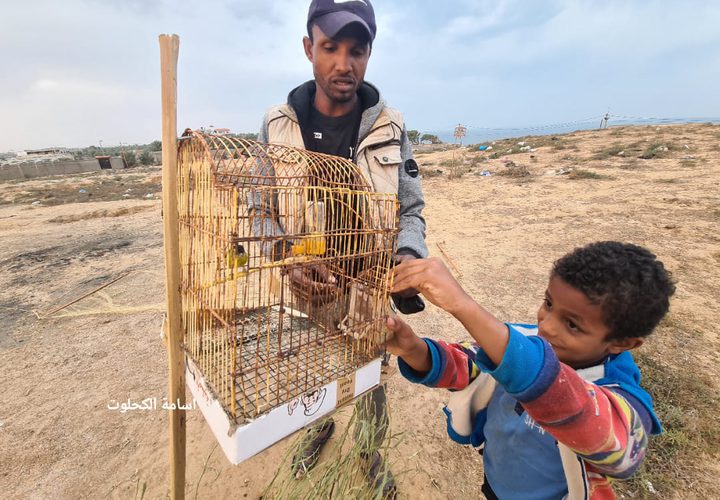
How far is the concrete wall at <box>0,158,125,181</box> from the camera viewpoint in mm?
19375

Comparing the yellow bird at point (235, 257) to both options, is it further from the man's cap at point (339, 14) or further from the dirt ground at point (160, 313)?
the dirt ground at point (160, 313)

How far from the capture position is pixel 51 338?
3.75 metres

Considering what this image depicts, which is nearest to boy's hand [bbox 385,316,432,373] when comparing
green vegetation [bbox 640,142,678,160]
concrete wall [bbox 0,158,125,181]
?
green vegetation [bbox 640,142,678,160]

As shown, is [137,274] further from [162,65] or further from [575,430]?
[575,430]

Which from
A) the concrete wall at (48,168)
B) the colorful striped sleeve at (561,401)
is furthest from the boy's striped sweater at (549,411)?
the concrete wall at (48,168)

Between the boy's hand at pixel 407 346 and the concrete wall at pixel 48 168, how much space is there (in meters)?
27.2

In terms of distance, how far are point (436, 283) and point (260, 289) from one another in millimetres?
716

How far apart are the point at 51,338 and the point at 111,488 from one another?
96.2 inches

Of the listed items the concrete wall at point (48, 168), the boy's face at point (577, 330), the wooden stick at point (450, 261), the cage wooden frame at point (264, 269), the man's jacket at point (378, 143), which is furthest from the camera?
the concrete wall at point (48, 168)

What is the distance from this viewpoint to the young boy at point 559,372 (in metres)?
0.88

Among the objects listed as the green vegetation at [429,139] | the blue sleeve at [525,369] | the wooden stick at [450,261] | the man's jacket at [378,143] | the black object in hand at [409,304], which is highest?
the green vegetation at [429,139]

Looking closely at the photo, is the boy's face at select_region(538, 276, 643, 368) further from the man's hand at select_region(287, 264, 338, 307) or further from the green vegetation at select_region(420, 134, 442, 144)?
the green vegetation at select_region(420, 134, 442, 144)

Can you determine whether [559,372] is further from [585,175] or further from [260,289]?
[585,175]

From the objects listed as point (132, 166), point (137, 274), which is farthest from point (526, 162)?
point (132, 166)
